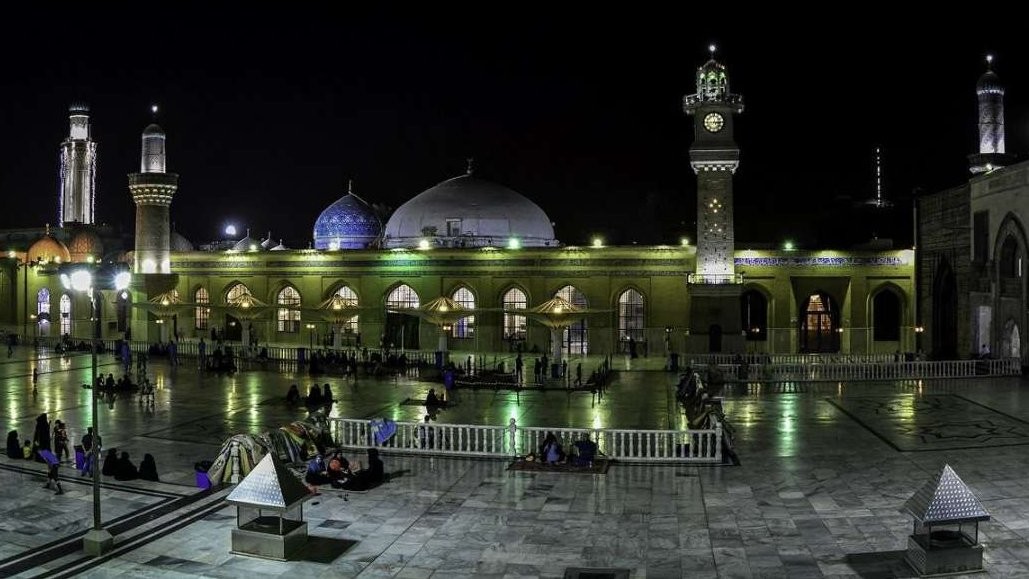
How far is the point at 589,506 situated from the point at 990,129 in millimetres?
28514

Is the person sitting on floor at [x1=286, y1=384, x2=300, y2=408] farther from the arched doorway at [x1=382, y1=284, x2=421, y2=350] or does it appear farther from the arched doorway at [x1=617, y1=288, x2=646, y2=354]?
the arched doorway at [x1=617, y1=288, x2=646, y2=354]

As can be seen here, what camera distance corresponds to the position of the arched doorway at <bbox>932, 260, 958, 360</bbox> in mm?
35406

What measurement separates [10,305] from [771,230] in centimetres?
4428

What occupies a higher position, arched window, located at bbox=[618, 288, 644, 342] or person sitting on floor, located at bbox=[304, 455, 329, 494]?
arched window, located at bbox=[618, 288, 644, 342]

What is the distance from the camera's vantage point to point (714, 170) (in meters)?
37.6

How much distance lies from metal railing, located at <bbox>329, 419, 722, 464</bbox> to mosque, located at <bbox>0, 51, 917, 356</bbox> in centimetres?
1444

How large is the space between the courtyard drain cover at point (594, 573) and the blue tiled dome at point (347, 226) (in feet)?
140

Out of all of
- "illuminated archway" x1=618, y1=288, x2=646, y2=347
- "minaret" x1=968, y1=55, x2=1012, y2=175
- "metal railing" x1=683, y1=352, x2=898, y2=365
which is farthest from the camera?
"illuminated archway" x1=618, y1=288, x2=646, y2=347

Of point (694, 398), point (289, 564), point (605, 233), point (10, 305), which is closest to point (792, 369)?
point (694, 398)

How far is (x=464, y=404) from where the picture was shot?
2530 cm

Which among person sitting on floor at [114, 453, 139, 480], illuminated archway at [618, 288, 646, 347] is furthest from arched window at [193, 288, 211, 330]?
person sitting on floor at [114, 453, 139, 480]

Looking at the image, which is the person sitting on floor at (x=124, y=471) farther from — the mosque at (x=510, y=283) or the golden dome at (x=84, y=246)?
the golden dome at (x=84, y=246)

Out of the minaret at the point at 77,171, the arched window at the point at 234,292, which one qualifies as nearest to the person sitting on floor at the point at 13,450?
the arched window at the point at 234,292

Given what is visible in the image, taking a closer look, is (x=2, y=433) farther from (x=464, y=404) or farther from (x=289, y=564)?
(x=289, y=564)
